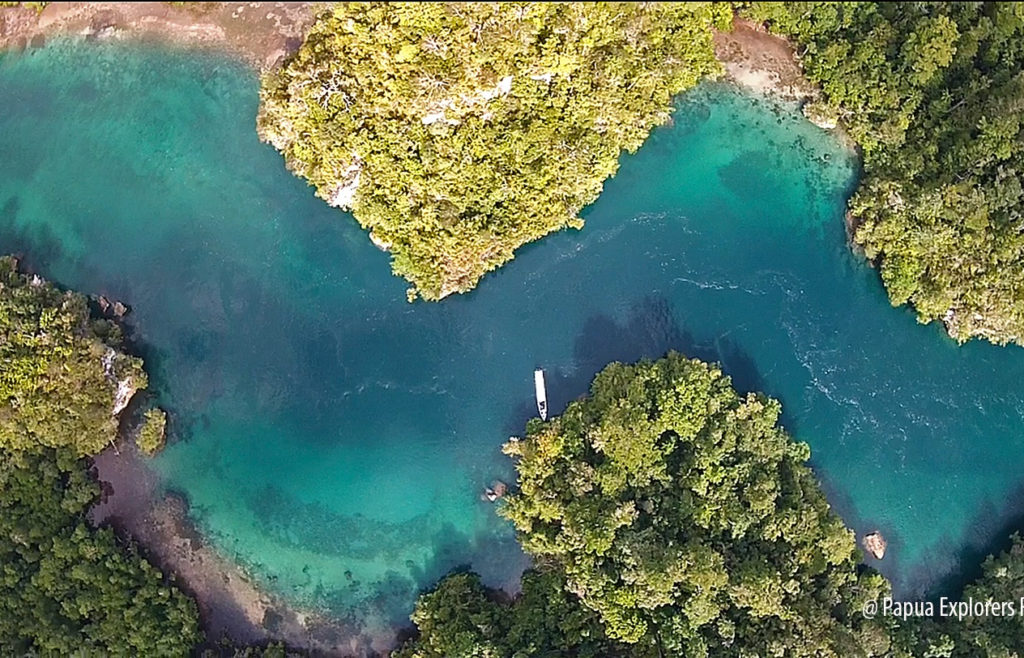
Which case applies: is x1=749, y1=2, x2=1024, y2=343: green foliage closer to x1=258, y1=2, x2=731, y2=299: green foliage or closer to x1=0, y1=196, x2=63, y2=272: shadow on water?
x1=258, y1=2, x2=731, y2=299: green foliage

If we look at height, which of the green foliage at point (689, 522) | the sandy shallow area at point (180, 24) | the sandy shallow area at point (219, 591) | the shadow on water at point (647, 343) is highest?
the sandy shallow area at point (180, 24)

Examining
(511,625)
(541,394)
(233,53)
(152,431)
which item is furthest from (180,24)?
(511,625)

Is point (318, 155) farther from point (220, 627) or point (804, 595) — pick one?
point (804, 595)

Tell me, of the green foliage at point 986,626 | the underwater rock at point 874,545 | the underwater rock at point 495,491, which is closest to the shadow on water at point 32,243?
the underwater rock at point 495,491

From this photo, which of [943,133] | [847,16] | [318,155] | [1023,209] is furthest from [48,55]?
[1023,209]

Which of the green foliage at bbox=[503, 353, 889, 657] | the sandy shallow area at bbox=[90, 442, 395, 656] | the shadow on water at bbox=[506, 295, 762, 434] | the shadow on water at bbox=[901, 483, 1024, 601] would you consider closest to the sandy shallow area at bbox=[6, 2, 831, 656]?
the sandy shallow area at bbox=[90, 442, 395, 656]

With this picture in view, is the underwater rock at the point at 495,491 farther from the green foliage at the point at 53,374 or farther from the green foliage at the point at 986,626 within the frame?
the green foliage at the point at 986,626
